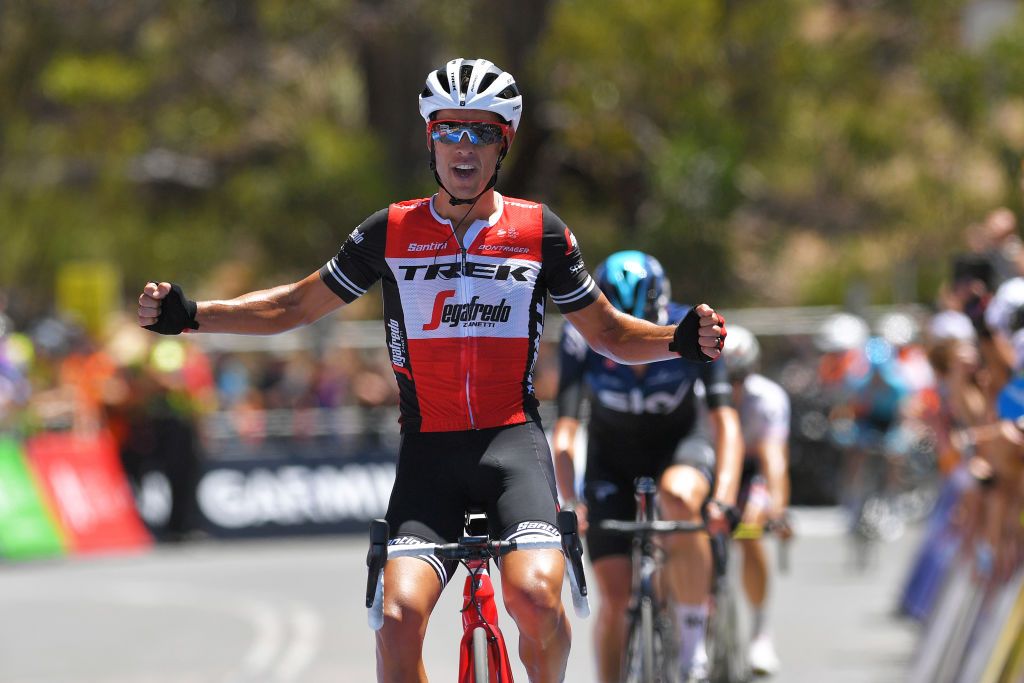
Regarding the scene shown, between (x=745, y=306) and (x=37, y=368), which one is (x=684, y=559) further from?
(x=745, y=306)

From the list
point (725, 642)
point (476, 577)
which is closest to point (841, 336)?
point (725, 642)

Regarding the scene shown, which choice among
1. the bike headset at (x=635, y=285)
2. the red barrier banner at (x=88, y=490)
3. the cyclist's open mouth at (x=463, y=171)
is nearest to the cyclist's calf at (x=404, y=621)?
the cyclist's open mouth at (x=463, y=171)

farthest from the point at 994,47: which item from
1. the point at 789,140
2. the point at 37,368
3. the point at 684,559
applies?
the point at 684,559

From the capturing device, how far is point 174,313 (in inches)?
242

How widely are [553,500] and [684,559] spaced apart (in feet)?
8.86

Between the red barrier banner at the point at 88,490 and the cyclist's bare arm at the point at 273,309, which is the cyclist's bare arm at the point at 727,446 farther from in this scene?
the red barrier banner at the point at 88,490

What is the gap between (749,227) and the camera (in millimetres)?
35031

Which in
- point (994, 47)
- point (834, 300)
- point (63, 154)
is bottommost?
point (834, 300)

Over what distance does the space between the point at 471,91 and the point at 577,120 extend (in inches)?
939

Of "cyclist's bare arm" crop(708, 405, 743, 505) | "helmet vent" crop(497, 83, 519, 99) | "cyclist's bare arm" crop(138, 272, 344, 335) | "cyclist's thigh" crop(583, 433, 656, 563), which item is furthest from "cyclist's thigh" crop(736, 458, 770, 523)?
"helmet vent" crop(497, 83, 519, 99)

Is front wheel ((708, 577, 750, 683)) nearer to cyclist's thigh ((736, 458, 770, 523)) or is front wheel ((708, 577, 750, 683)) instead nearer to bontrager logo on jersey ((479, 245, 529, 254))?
cyclist's thigh ((736, 458, 770, 523))

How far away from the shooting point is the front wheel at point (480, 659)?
5.85 metres

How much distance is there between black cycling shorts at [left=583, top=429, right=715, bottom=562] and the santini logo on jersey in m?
2.86

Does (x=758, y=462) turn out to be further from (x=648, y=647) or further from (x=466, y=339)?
(x=466, y=339)
